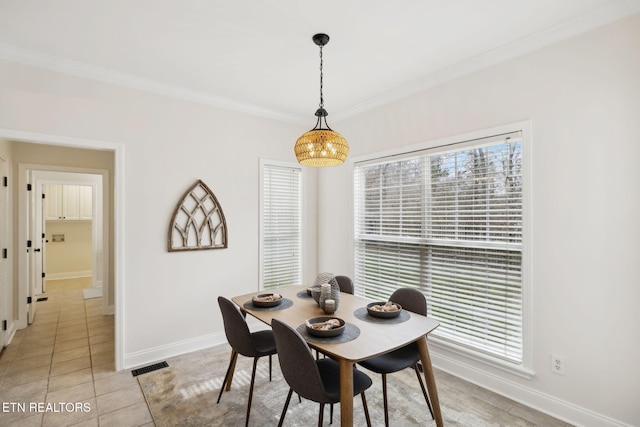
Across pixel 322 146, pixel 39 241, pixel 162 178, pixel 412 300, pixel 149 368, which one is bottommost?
pixel 149 368

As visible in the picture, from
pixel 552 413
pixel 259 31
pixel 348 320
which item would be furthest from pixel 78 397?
pixel 552 413

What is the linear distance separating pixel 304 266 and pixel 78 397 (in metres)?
2.55

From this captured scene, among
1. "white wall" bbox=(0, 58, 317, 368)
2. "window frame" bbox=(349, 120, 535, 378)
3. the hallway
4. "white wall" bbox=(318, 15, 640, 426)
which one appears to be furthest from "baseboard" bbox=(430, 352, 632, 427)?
the hallway

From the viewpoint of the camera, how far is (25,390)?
2535 mm

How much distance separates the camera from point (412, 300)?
245 centimetres

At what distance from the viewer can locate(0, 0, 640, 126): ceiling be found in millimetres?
1986

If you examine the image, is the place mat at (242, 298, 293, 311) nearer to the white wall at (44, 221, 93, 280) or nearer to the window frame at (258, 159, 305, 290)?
the window frame at (258, 159, 305, 290)

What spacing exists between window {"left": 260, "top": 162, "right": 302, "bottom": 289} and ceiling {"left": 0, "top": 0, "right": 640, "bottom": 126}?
1193 mm

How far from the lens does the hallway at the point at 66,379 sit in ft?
7.34

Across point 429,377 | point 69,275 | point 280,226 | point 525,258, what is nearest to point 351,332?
point 429,377

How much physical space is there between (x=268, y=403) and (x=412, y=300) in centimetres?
134

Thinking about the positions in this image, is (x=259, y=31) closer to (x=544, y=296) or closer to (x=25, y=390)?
(x=544, y=296)

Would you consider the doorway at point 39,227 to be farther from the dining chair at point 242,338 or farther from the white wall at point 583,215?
the white wall at point 583,215

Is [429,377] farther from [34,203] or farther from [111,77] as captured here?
[34,203]
